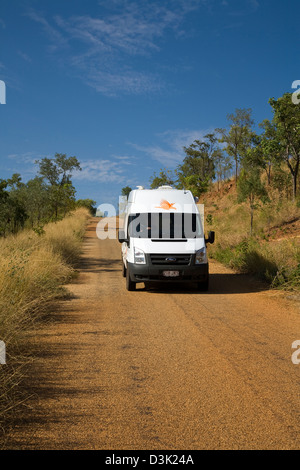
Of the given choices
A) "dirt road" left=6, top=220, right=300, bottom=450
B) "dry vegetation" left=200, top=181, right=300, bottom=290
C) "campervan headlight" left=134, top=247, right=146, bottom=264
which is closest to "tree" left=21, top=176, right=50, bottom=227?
"dry vegetation" left=200, top=181, right=300, bottom=290

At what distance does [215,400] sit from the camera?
13.4ft

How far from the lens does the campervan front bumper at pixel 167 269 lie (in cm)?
1011

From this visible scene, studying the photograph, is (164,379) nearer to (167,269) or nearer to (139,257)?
(167,269)

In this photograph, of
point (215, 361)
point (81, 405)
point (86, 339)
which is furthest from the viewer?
point (86, 339)

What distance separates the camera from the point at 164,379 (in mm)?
4633

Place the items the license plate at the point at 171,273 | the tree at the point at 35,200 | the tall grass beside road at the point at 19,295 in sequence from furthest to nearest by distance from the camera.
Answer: the tree at the point at 35,200 → the license plate at the point at 171,273 → the tall grass beside road at the point at 19,295

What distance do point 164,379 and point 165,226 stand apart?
267 inches

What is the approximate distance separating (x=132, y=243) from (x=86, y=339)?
15.2 ft

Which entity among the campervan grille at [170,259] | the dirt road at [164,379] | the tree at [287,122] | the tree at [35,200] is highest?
the tree at [287,122]

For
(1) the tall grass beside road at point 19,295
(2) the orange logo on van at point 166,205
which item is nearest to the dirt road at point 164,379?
(1) the tall grass beside road at point 19,295

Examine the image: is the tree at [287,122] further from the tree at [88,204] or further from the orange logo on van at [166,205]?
the tree at [88,204]
